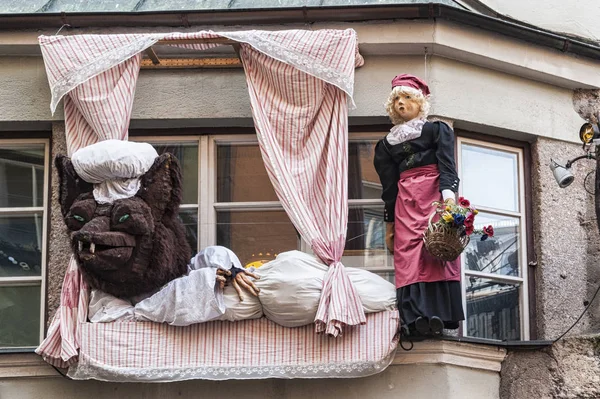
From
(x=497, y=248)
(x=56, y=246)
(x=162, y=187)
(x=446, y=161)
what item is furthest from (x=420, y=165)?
(x=56, y=246)

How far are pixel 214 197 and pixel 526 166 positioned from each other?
2232mm

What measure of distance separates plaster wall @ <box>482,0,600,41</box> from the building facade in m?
1.01

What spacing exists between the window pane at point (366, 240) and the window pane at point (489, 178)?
0.69m

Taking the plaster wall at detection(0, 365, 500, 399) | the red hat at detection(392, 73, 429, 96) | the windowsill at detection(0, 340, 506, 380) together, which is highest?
the red hat at detection(392, 73, 429, 96)

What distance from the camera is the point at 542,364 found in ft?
37.4

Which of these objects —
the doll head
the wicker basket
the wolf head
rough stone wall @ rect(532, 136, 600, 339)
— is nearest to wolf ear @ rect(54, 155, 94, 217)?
the wolf head

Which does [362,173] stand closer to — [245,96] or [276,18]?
[245,96]

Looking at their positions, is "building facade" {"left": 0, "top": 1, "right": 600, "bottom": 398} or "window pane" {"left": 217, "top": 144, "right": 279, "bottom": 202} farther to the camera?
"window pane" {"left": 217, "top": 144, "right": 279, "bottom": 202}

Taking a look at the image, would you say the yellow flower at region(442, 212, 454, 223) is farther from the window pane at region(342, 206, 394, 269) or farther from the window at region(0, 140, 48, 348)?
the window at region(0, 140, 48, 348)

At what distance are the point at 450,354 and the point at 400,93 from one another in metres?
1.76

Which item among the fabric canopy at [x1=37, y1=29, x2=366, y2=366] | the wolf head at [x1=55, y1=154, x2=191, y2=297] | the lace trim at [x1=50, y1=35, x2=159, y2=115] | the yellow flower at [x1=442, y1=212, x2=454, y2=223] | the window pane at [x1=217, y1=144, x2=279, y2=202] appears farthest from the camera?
the window pane at [x1=217, y1=144, x2=279, y2=202]

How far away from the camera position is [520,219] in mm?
12141

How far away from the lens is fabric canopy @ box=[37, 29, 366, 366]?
11320 mm

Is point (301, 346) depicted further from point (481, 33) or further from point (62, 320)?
point (481, 33)
